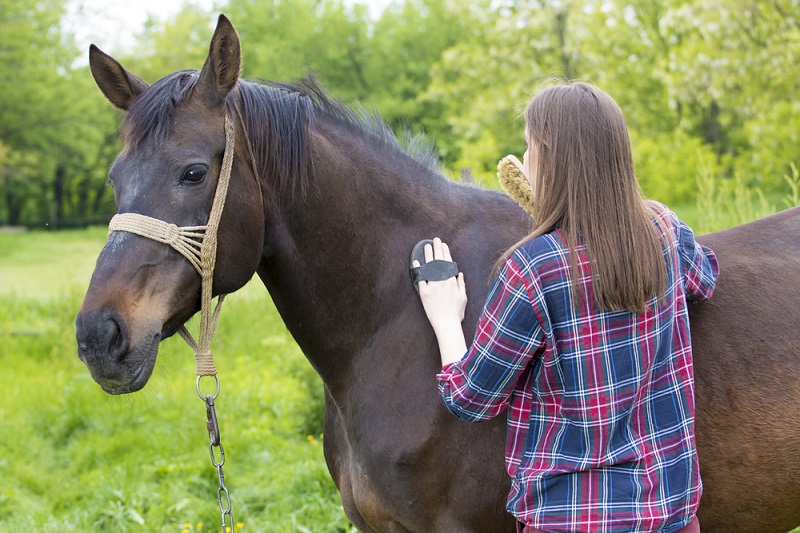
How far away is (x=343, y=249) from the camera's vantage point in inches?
89.8

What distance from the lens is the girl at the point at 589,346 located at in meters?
1.72

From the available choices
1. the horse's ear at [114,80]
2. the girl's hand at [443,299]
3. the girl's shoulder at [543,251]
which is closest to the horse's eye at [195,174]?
the horse's ear at [114,80]

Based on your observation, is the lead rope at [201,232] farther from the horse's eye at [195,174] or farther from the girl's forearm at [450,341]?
the girl's forearm at [450,341]

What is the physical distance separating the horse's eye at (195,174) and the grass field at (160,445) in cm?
74

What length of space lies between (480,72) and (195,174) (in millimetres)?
20039

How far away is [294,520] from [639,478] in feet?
9.35

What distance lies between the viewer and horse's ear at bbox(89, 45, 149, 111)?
7.13ft

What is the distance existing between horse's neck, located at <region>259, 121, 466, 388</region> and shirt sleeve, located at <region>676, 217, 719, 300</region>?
0.75 m

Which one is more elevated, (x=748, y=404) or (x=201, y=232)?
(x=201, y=232)

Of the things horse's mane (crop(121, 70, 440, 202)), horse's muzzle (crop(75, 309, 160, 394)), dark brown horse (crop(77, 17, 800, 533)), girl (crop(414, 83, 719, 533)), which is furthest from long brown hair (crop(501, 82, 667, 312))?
horse's muzzle (crop(75, 309, 160, 394))

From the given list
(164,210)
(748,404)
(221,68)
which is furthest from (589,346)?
(221,68)

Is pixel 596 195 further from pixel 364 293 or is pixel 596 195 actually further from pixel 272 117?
pixel 272 117

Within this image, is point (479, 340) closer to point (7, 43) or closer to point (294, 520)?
point (294, 520)

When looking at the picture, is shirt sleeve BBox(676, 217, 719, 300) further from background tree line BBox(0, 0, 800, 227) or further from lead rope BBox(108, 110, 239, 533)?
lead rope BBox(108, 110, 239, 533)
